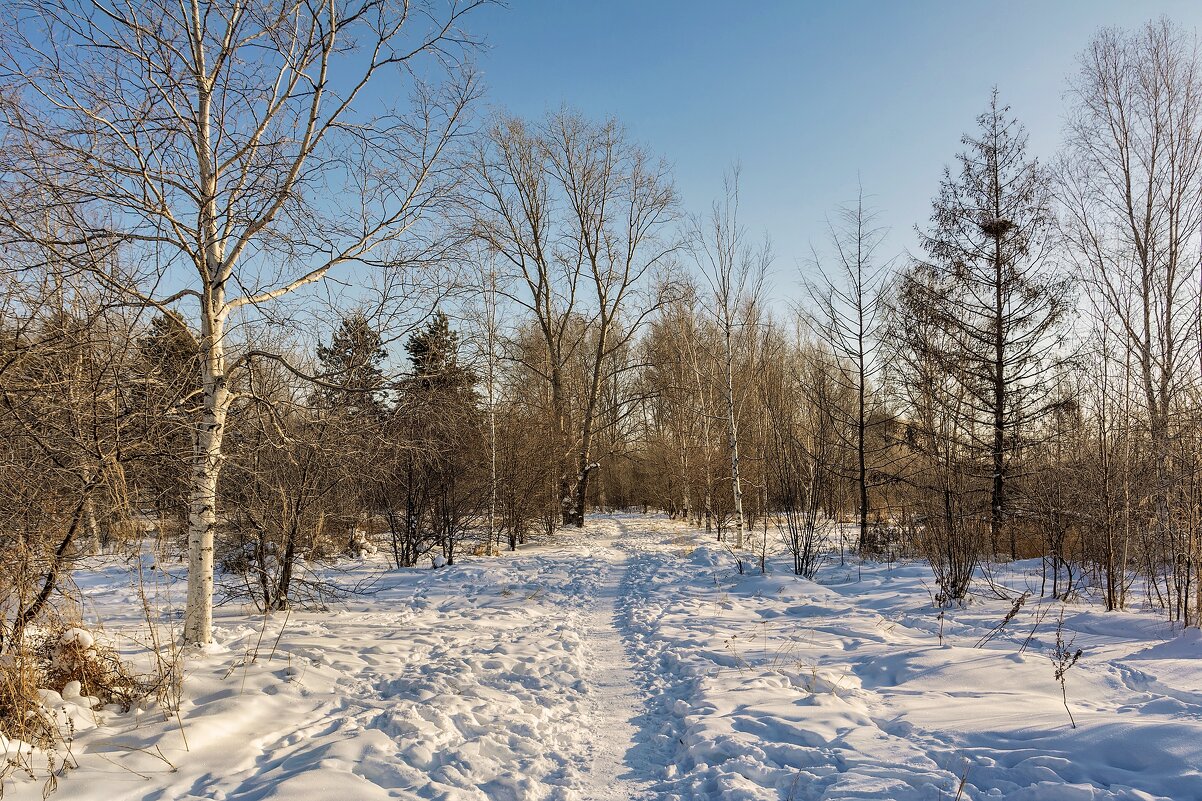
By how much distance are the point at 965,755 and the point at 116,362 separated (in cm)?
591

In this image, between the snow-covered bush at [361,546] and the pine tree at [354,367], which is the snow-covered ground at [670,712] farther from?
the snow-covered bush at [361,546]

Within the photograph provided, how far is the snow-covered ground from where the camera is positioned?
10.0 ft

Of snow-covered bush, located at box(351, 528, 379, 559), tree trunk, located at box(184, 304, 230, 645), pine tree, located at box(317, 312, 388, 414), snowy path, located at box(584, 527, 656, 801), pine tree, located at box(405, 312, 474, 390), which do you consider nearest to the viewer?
snowy path, located at box(584, 527, 656, 801)

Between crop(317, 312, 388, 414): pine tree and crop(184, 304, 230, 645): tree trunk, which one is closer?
crop(184, 304, 230, 645): tree trunk

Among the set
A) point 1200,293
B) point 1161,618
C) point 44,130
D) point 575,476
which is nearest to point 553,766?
point 44,130

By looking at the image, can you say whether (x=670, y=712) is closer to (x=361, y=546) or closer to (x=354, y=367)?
(x=354, y=367)

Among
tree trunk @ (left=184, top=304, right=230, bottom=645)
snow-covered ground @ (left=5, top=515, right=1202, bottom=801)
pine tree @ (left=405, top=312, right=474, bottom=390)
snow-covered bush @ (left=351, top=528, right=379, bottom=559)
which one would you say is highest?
pine tree @ (left=405, top=312, right=474, bottom=390)

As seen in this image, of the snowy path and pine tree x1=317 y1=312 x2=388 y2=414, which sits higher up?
pine tree x1=317 y1=312 x2=388 y2=414

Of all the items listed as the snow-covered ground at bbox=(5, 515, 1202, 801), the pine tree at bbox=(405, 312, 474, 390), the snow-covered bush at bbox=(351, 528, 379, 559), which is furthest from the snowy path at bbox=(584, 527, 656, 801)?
the snow-covered bush at bbox=(351, 528, 379, 559)

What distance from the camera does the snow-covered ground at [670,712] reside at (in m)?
3.05

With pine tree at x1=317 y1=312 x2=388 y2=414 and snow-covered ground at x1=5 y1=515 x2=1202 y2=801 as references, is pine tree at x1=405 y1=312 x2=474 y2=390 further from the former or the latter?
snow-covered ground at x1=5 y1=515 x2=1202 y2=801

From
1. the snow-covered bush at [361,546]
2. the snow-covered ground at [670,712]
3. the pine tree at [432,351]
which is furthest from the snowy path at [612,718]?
the snow-covered bush at [361,546]

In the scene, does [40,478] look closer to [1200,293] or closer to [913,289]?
[1200,293]

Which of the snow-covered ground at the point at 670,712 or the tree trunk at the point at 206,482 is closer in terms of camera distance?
the snow-covered ground at the point at 670,712
